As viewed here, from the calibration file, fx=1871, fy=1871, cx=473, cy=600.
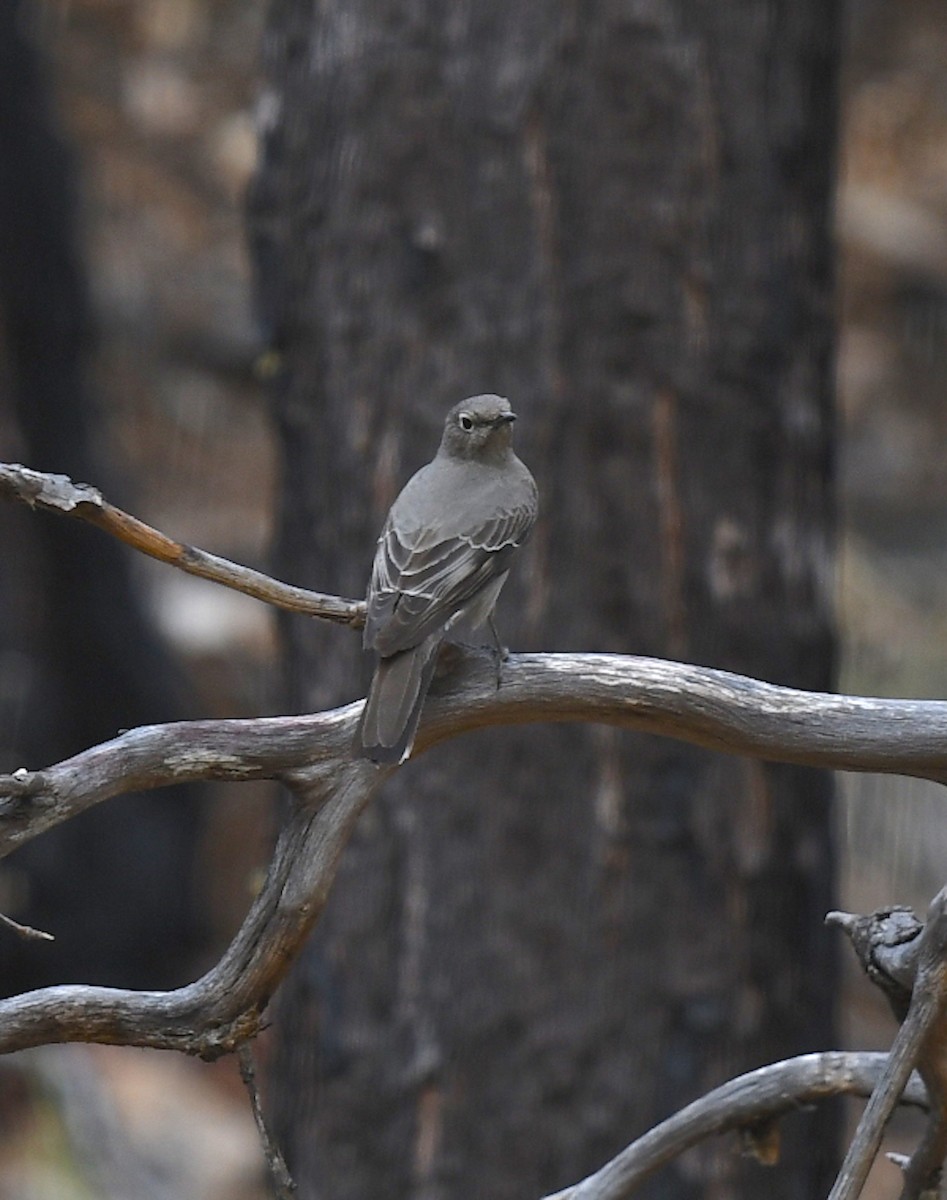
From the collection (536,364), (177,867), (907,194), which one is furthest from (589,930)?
(907,194)

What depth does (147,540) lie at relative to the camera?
2.52 metres

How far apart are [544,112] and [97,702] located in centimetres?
488

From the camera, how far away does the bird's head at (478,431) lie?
3681 mm

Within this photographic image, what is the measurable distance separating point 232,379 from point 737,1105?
→ 35.1 ft

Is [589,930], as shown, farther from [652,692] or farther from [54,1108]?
[54,1108]

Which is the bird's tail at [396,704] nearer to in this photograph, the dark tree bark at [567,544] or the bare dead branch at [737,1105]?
the bare dead branch at [737,1105]

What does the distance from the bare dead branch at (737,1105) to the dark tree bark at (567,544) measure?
163 centimetres

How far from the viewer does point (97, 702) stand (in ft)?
28.5

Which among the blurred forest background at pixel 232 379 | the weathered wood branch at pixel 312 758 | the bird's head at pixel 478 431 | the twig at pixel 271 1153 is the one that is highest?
the blurred forest background at pixel 232 379

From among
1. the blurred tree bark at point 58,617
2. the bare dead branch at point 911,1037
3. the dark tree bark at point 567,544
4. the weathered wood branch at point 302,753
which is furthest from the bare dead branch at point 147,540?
the blurred tree bark at point 58,617

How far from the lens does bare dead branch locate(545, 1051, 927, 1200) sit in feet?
9.28

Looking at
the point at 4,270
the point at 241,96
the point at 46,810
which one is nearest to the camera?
the point at 46,810

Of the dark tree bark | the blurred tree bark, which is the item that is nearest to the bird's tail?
the dark tree bark

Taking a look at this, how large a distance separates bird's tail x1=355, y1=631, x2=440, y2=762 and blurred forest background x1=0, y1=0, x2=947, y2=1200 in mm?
6190
